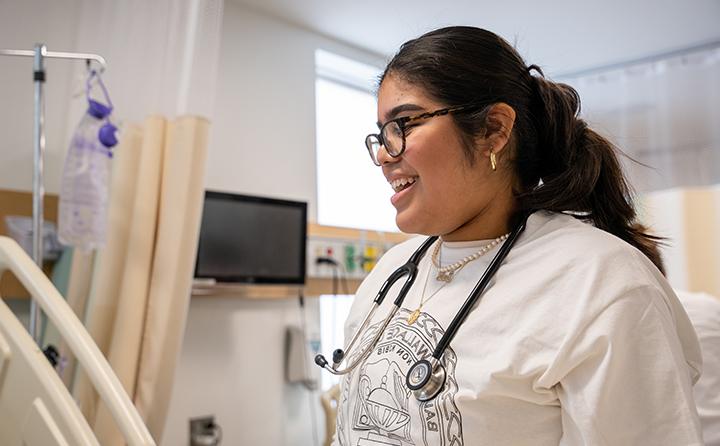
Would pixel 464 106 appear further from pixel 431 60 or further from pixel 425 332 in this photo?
pixel 425 332

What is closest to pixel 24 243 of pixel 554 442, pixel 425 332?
pixel 425 332

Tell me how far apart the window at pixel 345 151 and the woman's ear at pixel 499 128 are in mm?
2370

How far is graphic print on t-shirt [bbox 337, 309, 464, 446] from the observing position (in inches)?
36.4

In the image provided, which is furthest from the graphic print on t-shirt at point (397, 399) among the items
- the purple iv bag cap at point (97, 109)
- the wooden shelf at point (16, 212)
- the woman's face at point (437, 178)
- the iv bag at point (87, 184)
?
the wooden shelf at point (16, 212)

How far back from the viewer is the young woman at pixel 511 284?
81 centimetres

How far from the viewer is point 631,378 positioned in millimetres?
805

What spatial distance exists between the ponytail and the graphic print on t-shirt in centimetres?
29

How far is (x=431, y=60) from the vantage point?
3.39 ft

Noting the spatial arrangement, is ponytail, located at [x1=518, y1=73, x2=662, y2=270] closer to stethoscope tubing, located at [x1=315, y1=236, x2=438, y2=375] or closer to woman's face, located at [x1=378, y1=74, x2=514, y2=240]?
woman's face, located at [x1=378, y1=74, x2=514, y2=240]

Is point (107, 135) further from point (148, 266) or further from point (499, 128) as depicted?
point (499, 128)

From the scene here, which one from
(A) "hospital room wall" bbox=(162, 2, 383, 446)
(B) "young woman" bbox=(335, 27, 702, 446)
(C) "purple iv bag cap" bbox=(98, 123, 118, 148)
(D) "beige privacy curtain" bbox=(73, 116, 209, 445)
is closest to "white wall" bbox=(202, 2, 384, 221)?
(A) "hospital room wall" bbox=(162, 2, 383, 446)

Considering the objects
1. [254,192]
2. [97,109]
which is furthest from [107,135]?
[254,192]

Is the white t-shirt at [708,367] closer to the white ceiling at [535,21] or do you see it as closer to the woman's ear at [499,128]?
the woman's ear at [499,128]

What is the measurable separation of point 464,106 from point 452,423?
48 centimetres
